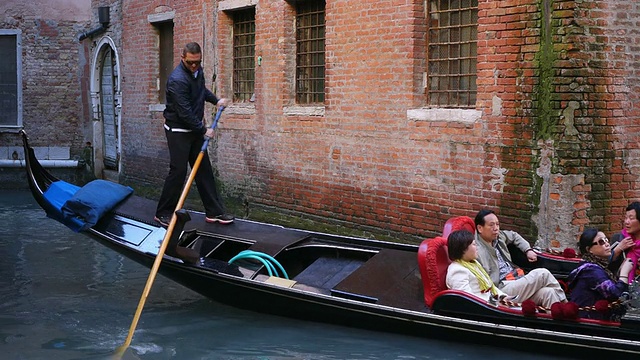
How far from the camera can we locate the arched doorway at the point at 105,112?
15258 mm

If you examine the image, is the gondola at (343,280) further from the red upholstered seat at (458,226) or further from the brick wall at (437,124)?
the brick wall at (437,124)

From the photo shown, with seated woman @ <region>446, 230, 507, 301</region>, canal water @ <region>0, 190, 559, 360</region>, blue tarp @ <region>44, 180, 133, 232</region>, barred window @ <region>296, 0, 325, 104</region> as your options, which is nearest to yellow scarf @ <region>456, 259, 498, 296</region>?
seated woman @ <region>446, 230, 507, 301</region>

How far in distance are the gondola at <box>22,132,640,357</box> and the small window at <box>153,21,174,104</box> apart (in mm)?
5457

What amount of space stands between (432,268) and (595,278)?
35.9 inches

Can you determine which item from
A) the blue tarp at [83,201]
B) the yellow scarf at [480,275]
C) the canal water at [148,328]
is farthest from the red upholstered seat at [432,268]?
the blue tarp at [83,201]

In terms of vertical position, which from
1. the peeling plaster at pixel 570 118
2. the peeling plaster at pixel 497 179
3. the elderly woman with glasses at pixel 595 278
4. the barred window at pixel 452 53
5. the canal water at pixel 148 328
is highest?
the barred window at pixel 452 53

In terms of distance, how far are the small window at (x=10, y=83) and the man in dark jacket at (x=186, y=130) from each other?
8878mm

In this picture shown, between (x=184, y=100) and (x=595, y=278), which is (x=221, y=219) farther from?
(x=595, y=278)

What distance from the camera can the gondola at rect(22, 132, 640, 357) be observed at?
5.25 m

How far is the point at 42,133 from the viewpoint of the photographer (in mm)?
15828

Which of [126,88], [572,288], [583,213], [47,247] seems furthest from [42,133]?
[572,288]

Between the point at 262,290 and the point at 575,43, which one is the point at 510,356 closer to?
the point at 262,290

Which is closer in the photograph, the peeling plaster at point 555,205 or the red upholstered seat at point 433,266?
the red upholstered seat at point 433,266

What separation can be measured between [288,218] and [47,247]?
2.50 metres
